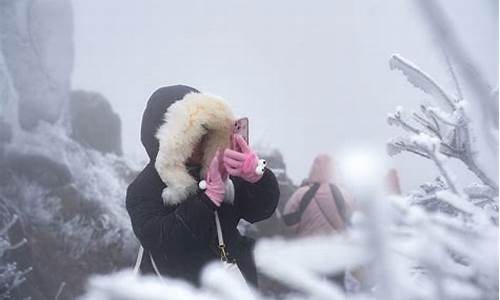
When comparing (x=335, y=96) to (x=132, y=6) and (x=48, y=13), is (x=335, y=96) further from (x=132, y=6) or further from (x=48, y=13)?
(x=48, y=13)

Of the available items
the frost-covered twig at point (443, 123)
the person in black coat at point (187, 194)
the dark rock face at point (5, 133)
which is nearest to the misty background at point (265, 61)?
the dark rock face at point (5, 133)

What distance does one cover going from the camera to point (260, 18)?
5.20ft

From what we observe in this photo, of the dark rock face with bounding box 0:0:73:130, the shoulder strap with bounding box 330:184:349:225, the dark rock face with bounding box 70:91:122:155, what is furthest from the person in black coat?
the dark rock face with bounding box 0:0:73:130

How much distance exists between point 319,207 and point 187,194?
66cm

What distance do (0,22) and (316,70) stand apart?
3.23 ft

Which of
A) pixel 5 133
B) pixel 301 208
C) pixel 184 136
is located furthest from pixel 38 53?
pixel 184 136

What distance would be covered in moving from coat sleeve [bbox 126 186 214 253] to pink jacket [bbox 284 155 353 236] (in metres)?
0.49

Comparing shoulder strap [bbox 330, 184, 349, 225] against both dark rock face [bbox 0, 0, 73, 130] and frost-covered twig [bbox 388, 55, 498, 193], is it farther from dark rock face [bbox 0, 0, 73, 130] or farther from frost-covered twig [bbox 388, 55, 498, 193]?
dark rock face [bbox 0, 0, 73, 130]

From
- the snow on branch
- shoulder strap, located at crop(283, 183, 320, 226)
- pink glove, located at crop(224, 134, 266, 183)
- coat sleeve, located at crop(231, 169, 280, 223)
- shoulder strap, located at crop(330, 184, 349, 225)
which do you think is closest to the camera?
pink glove, located at crop(224, 134, 266, 183)

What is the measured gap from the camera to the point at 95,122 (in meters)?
1.85

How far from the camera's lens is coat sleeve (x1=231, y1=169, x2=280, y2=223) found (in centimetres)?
103

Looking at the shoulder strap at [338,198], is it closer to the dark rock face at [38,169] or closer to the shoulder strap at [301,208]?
the shoulder strap at [301,208]

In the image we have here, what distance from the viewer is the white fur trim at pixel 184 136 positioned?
0.97 m

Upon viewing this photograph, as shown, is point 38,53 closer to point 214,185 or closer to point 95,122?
Answer: point 95,122
